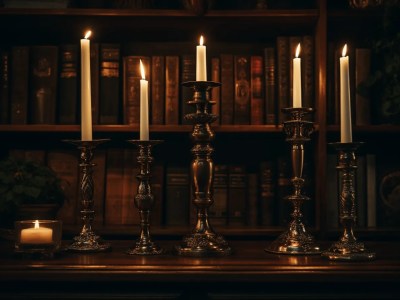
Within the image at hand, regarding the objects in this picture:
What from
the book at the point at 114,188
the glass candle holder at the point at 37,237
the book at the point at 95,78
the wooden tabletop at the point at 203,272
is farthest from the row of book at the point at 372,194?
the glass candle holder at the point at 37,237

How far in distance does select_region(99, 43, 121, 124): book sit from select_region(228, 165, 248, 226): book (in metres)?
0.44

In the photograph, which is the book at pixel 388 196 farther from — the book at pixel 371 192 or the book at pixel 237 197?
the book at pixel 237 197

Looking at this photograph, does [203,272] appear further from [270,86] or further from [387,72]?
[387,72]

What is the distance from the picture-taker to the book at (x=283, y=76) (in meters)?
1.86

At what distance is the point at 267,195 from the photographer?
188cm

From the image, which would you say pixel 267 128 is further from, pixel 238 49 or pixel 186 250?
pixel 186 250

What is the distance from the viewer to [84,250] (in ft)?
4.68

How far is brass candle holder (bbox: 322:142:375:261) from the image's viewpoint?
4.30ft

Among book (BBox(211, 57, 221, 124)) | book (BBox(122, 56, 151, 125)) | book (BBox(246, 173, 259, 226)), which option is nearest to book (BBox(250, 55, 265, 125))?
book (BBox(211, 57, 221, 124))

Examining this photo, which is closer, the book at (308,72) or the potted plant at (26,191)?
the potted plant at (26,191)

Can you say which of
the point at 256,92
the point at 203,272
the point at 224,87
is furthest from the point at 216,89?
the point at 203,272

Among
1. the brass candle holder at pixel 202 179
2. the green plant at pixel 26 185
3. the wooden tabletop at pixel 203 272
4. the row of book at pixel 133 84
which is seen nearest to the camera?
the wooden tabletop at pixel 203 272

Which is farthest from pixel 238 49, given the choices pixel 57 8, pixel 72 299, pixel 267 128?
pixel 72 299

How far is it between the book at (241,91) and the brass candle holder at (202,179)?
1.68 ft
